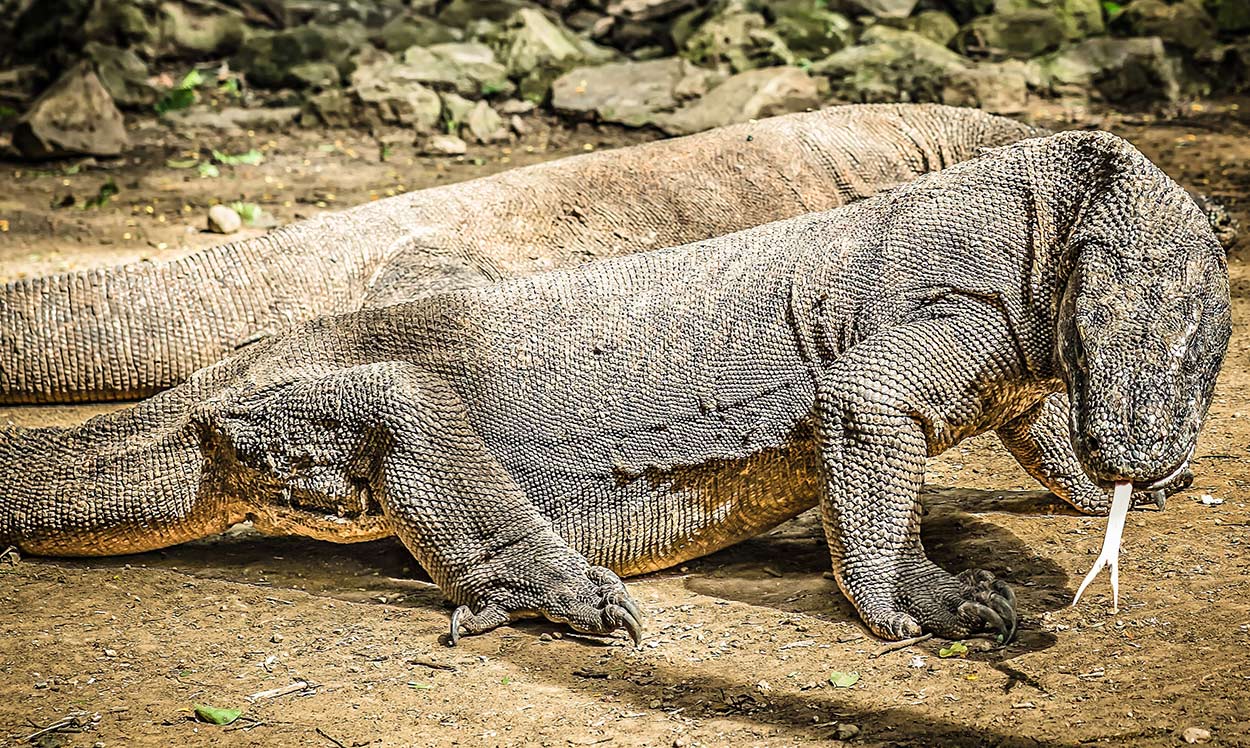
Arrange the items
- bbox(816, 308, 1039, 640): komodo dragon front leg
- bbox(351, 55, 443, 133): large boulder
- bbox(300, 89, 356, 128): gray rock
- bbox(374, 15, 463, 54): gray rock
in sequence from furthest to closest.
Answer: bbox(374, 15, 463, 54): gray rock → bbox(300, 89, 356, 128): gray rock → bbox(351, 55, 443, 133): large boulder → bbox(816, 308, 1039, 640): komodo dragon front leg

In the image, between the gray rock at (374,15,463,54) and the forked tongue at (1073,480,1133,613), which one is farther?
the gray rock at (374,15,463,54)

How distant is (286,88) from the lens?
515 inches

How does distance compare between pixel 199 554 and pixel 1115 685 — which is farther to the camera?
pixel 199 554

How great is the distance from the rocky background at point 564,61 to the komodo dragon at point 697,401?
243 inches

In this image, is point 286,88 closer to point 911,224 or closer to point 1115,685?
point 911,224

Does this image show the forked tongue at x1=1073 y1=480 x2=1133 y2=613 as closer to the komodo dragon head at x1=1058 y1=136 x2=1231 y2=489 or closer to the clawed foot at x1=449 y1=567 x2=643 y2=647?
the komodo dragon head at x1=1058 y1=136 x2=1231 y2=489

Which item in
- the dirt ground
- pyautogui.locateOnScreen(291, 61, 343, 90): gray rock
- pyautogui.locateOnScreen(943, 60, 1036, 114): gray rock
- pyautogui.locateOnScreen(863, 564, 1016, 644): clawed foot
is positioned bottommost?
the dirt ground

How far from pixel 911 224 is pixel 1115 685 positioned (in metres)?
1.40

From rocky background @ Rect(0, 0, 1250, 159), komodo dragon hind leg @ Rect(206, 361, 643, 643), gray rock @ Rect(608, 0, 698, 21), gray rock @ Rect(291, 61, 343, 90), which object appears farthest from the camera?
gray rock @ Rect(608, 0, 698, 21)

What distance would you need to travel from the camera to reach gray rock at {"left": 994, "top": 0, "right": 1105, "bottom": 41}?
1214 centimetres

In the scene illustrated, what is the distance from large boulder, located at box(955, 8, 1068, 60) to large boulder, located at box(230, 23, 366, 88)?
18.7ft

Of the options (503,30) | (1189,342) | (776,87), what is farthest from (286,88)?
(1189,342)

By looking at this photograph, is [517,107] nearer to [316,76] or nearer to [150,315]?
[316,76]

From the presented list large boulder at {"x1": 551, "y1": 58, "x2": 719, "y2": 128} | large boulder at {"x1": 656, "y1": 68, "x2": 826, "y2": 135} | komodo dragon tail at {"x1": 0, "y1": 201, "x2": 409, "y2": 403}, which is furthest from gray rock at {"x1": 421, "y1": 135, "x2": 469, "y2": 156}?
komodo dragon tail at {"x1": 0, "y1": 201, "x2": 409, "y2": 403}
